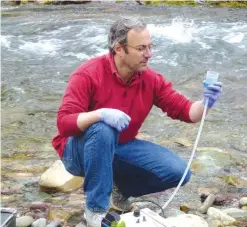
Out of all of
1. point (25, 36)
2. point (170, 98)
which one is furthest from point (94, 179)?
point (25, 36)

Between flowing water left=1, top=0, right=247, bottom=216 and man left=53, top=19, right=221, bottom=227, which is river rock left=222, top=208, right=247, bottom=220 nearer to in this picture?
man left=53, top=19, right=221, bottom=227

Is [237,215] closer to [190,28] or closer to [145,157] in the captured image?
[145,157]

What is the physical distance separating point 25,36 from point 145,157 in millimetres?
11601

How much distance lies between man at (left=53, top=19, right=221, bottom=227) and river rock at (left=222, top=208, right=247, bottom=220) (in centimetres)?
68

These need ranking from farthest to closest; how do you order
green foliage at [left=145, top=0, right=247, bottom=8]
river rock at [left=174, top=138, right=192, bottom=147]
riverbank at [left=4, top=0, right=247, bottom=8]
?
riverbank at [left=4, top=0, right=247, bottom=8] → green foliage at [left=145, top=0, right=247, bottom=8] → river rock at [left=174, top=138, right=192, bottom=147]

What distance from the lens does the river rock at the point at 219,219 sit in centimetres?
407

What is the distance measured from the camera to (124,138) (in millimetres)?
3986

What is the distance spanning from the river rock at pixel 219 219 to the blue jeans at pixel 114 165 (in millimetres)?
427

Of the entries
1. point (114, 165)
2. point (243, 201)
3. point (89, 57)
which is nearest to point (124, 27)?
point (114, 165)

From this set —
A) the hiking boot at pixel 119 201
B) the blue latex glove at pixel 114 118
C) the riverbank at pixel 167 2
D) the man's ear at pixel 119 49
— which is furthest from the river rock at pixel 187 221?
the riverbank at pixel 167 2

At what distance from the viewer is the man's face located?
372 centimetres

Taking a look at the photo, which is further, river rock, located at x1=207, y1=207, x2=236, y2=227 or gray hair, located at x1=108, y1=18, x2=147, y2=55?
river rock, located at x1=207, y1=207, x2=236, y2=227

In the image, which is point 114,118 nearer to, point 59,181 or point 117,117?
point 117,117

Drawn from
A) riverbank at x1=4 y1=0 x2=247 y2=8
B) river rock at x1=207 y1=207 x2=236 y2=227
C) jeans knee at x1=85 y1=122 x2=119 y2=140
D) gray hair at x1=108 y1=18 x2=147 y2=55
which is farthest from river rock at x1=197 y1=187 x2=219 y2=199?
riverbank at x1=4 y1=0 x2=247 y2=8
